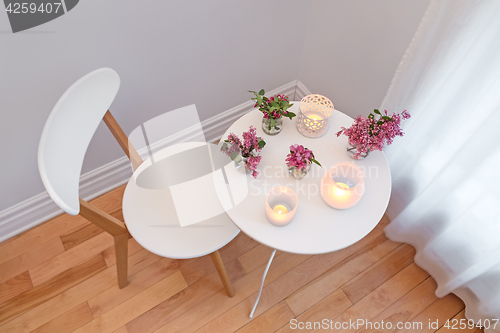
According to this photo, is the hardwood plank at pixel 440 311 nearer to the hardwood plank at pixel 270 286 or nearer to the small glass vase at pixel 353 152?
the hardwood plank at pixel 270 286

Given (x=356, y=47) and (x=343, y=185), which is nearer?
(x=343, y=185)

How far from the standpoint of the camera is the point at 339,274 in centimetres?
147

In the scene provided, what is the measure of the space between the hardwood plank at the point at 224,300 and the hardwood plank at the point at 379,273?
23cm

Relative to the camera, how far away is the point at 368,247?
1.54m

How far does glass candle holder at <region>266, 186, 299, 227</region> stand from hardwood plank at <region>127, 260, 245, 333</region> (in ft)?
2.02

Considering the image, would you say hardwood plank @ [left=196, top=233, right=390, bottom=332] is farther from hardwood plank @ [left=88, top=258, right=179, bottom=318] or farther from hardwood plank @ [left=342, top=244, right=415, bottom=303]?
hardwood plank @ [left=88, top=258, right=179, bottom=318]

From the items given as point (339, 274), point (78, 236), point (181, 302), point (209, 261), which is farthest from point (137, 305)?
point (339, 274)

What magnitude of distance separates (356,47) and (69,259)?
1.54 m

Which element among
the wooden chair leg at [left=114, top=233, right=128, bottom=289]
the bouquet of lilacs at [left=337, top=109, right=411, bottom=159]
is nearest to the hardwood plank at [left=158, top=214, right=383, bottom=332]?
the wooden chair leg at [left=114, top=233, right=128, bottom=289]

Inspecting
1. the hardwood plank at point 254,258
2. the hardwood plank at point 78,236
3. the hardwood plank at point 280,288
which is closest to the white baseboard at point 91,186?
the hardwood plank at point 78,236

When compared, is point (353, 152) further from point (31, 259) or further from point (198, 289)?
point (31, 259)

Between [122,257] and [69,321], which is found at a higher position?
[122,257]

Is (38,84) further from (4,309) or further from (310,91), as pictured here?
(310,91)

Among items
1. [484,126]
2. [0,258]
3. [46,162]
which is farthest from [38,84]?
[484,126]
